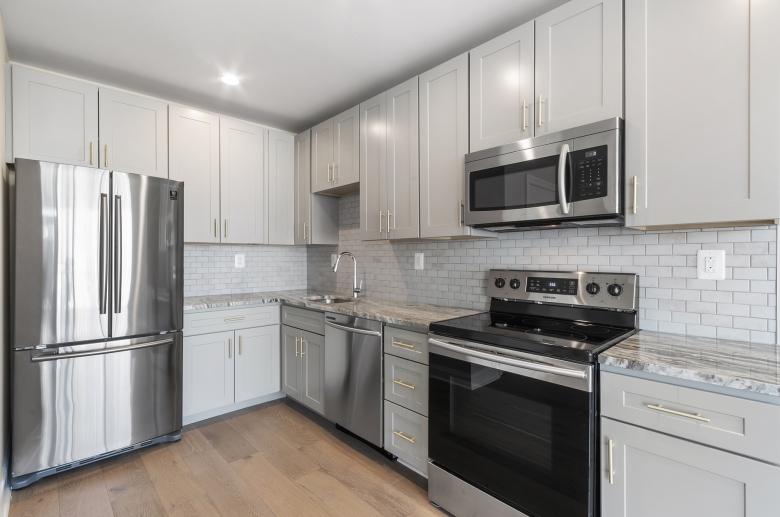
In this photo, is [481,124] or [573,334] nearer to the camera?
[573,334]

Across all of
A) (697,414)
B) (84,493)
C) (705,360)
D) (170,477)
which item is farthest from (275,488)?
(705,360)

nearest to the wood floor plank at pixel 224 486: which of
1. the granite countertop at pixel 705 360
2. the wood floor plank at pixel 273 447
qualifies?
the wood floor plank at pixel 273 447

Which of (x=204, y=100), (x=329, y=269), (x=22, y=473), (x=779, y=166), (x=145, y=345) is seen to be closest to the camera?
(x=779, y=166)

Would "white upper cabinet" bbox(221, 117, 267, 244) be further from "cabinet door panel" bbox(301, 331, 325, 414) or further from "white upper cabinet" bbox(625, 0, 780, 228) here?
"white upper cabinet" bbox(625, 0, 780, 228)

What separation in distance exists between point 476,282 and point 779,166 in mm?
1502

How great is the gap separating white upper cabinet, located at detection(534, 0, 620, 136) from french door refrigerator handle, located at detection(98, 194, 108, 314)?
2.48 m

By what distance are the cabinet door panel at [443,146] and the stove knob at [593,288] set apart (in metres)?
0.69

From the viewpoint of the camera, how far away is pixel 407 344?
7.03 feet

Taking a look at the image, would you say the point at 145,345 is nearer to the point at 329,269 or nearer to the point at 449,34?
the point at 329,269

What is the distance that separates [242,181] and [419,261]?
1762 millimetres

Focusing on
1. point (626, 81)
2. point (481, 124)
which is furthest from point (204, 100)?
point (626, 81)

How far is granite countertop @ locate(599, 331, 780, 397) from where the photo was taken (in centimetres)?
110

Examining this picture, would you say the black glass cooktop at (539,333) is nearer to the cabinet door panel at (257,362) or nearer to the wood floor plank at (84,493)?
the cabinet door panel at (257,362)

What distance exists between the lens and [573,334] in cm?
167
